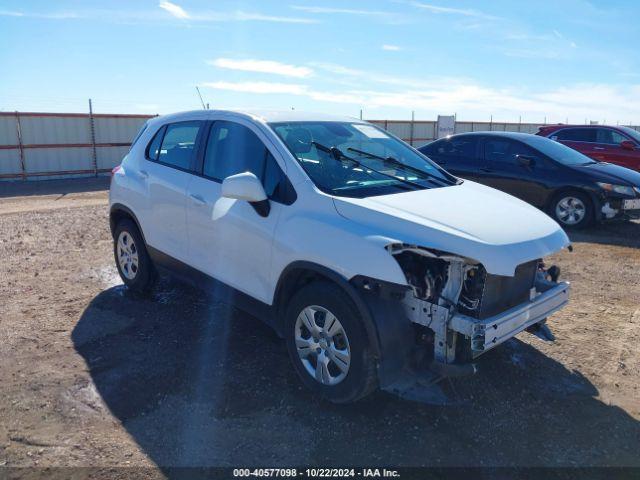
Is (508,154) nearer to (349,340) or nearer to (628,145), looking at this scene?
(628,145)

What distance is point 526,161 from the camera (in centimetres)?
875

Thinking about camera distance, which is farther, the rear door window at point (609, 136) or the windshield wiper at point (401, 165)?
the rear door window at point (609, 136)

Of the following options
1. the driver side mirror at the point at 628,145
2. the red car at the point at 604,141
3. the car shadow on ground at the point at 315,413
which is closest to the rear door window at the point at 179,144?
the car shadow on ground at the point at 315,413

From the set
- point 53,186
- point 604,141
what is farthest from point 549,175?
point 53,186

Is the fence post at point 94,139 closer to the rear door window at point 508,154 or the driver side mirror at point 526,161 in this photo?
the rear door window at point 508,154

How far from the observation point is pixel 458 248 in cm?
296

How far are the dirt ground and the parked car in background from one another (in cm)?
326

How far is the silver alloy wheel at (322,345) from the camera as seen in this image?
10.9 ft

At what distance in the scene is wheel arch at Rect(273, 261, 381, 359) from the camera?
308 centimetres

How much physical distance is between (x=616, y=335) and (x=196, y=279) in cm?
372

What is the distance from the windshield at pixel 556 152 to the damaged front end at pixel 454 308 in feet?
21.2

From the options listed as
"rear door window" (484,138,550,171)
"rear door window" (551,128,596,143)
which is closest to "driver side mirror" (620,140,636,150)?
"rear door window" (551,128,596,143)

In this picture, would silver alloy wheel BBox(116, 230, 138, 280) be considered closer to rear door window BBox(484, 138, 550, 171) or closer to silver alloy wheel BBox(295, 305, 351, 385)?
silver alloy wheel BBox(295, 305, 351, 385)

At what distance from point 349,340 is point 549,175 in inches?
275
